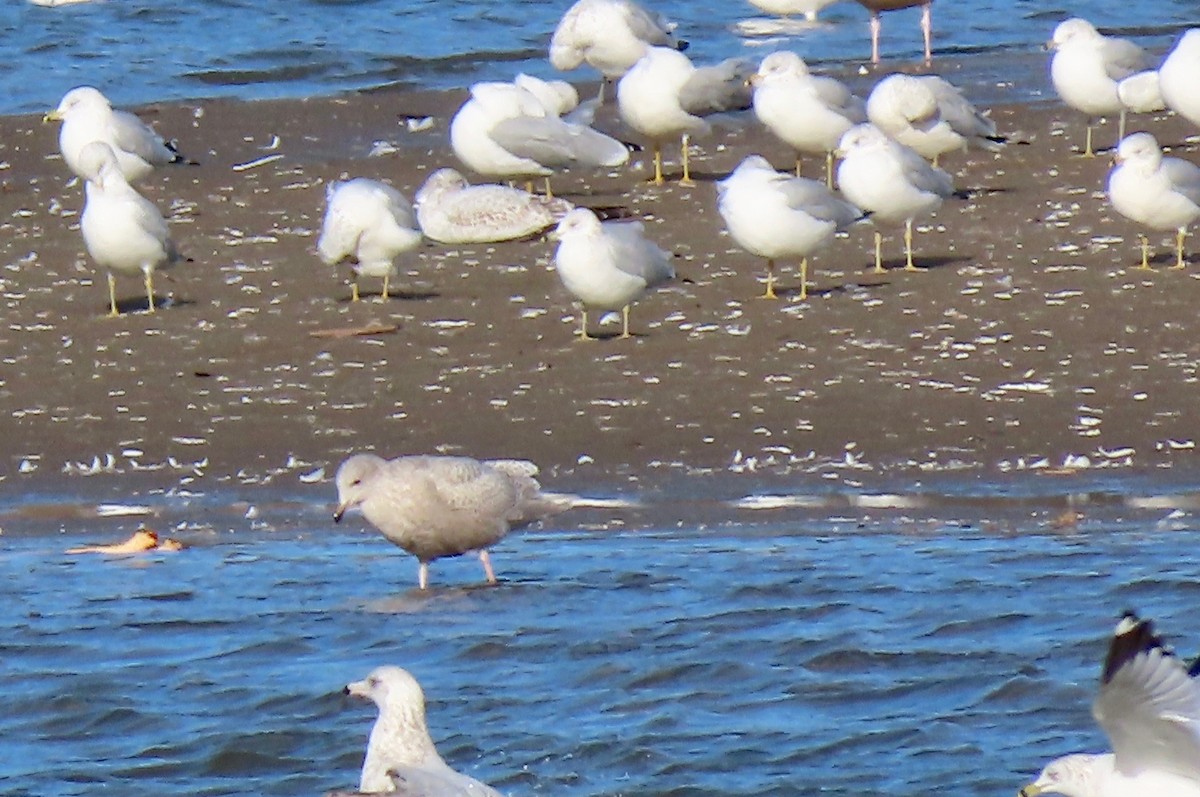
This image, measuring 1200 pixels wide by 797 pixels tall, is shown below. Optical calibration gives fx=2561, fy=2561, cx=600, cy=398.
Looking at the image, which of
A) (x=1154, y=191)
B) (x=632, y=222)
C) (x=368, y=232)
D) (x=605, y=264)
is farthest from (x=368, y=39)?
(x=1154, y=191)

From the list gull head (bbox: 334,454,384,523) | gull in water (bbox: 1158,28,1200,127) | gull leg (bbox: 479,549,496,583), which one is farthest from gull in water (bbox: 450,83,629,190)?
gull head (bbox: 334,454,384,523)

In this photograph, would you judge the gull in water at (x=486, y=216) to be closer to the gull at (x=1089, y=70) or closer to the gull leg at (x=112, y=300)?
the gull leg at (x=112, y=300)

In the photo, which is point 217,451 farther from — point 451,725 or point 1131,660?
point 1131,660

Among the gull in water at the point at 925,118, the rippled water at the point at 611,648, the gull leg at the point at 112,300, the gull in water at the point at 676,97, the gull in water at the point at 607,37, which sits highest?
the gull in water at the point at 607,37

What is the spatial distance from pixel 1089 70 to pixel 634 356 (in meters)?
4.51

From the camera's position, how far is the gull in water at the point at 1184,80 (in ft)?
42.7

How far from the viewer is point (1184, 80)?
42.7ft

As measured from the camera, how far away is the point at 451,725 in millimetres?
7027

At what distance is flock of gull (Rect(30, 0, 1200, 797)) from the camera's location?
5699 mm

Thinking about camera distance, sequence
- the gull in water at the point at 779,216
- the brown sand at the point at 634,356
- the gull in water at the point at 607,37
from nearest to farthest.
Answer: the brown sand at the point at 634,356 → the gull in water at the point at 779,216 → the gull in water at the point at 607,37

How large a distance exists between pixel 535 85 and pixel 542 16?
6.02 m

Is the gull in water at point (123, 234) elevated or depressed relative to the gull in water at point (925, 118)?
depressed

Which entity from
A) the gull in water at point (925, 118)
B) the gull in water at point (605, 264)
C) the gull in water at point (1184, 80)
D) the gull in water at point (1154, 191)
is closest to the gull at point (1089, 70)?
the gull in water at point (1184, 80)

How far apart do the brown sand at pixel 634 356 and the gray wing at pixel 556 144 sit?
0.90ft
